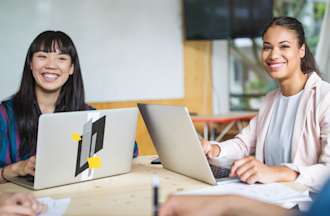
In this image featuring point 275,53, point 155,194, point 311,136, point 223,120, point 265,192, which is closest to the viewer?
point 155,194

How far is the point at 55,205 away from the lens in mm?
1137

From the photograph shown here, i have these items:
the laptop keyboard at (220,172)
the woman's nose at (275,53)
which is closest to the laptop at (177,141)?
the laptop keyboard at (220,172)

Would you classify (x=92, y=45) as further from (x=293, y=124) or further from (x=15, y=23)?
(x=293, y=124)

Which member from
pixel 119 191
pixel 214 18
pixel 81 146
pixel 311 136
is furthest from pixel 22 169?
pixel 214 18

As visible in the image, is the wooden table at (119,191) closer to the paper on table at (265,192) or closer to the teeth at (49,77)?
the paper on table at (265,192)

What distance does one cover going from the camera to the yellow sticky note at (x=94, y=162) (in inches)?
53.7

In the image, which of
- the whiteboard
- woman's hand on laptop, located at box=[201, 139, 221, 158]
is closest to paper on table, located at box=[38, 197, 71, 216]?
woman's hand on laptop, located at box=[201, 139, 221, 158]

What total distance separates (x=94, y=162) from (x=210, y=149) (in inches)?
19.1

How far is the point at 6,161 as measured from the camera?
154 cm

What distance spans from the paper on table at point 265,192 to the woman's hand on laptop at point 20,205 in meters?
0.41

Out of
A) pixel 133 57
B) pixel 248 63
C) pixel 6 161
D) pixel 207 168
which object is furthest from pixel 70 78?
pixel 248 63

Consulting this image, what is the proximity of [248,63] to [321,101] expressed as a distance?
10.8 ft

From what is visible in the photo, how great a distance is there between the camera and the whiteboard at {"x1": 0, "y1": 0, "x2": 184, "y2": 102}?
332 cm

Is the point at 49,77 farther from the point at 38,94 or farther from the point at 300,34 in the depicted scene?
the point at 300,34
